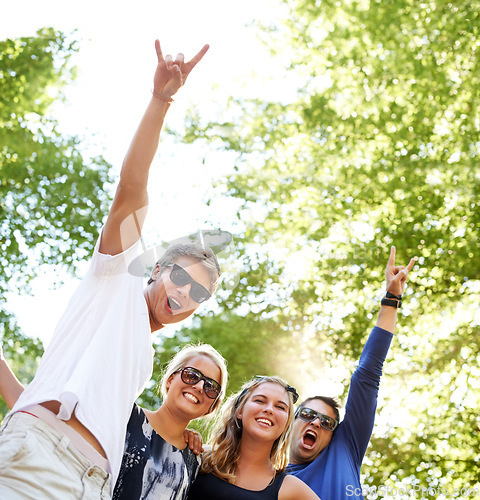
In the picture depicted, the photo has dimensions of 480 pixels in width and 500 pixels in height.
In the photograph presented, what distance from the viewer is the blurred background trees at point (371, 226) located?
7.93 metres

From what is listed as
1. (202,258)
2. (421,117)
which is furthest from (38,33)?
(202,258)

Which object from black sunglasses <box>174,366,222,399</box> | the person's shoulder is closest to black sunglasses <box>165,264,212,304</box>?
black sunglasses <box>174,366,222,399</box>

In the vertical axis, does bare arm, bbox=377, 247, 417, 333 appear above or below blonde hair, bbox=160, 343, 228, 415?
above

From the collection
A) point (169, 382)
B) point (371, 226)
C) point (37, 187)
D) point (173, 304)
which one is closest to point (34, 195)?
point (37, 187)

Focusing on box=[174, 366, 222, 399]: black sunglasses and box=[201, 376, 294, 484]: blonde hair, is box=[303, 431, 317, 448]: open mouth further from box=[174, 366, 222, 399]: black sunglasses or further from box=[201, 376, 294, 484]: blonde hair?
box=[174, 366, 222, 399]: black sunglasses

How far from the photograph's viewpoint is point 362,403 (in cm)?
351

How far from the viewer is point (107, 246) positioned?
1802 millimetres

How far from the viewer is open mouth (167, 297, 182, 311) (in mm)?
2164

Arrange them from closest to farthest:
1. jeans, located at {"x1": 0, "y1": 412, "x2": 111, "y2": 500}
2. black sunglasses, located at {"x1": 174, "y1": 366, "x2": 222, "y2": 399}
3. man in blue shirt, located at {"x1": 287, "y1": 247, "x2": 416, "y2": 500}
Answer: jeans, located at {"x1": 0, "y1": 412, "x2": 111, "y2": 500}, black sunglasses, located at {"x1": 174, "y1": 366, "x2": 222, "y2": 399}, man in blue shirt, located at {"x1": 287, "y1": 247, "x2": 416, "y2": 500}

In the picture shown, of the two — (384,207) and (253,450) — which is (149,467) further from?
(384,207)

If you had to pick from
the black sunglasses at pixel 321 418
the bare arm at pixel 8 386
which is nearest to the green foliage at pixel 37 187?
the black sunglasses at pixel 321 418

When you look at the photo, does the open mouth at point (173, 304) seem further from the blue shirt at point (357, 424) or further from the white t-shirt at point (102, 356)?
→ the blue shirt at point (357, 424)

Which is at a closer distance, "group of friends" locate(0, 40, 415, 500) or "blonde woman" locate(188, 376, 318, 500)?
"group of friends" locate(0, 40, 415, 500)

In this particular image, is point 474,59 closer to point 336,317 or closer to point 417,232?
point 417,232
